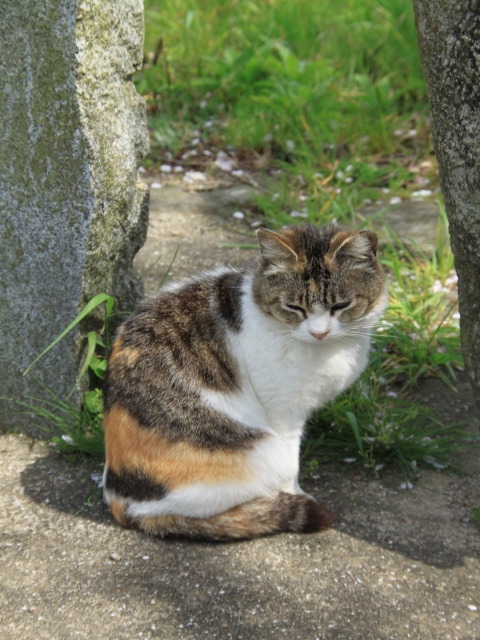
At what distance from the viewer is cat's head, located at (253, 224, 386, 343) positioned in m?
2.97

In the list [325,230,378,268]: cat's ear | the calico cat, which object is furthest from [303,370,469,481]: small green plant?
[325,230,378,268]: cat's ear

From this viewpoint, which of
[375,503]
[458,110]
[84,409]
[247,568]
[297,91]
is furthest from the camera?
[297,91]

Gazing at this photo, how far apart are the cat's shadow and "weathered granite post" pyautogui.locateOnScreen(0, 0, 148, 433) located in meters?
0.40

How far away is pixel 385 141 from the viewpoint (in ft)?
18.9

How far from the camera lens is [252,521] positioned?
3.05 metres

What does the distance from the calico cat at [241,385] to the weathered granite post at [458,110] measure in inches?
16.4

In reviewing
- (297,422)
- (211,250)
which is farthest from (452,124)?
(211,250)

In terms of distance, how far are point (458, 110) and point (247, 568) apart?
1740 mm

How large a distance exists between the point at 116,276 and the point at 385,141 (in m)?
2.93

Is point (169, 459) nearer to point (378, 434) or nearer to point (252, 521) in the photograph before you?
point (252, 521)

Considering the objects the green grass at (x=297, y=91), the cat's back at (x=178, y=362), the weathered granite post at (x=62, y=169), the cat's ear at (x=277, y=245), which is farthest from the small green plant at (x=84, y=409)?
the green grass at (x=297, y=91)

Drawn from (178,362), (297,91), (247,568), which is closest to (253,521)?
(247,568)

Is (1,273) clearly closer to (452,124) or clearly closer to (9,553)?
(9,553)

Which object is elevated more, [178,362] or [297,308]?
[297,308]
